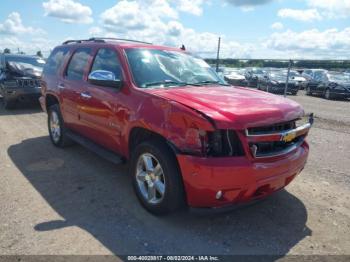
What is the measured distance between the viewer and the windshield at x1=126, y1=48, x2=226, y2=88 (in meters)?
4.18

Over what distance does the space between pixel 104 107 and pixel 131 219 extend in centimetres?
157

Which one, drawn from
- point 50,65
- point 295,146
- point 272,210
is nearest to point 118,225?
point 272,210

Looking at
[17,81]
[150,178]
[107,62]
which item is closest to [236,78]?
[17,81]

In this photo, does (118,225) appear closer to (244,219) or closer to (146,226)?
(146,226)

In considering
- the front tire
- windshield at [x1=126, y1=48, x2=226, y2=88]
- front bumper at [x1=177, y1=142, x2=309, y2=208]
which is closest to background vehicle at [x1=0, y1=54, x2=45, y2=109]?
windshield at [x1=126, y1=48, x2=226, y2=88]

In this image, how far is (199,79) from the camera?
470 cm

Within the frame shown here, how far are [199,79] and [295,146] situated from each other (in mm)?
1674

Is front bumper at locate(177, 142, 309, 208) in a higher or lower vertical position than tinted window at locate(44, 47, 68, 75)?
lower

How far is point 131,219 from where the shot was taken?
146 inches

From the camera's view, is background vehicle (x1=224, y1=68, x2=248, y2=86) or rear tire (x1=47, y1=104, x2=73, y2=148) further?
background vehicle (x1=224, y1=68, x2=248, y2=86)

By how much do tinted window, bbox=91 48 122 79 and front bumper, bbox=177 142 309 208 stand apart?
1756mm

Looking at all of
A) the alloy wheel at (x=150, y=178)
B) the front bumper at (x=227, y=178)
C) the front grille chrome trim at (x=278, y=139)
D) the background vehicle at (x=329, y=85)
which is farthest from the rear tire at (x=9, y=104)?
the background vehicle at (x=329, y=85)

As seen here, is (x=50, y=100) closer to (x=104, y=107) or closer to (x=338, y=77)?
(x=104, y=107)

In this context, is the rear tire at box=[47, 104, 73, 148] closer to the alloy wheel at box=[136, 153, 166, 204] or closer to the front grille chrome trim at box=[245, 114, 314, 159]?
the alloy wheel at box=[136, 153, 166, 204]
